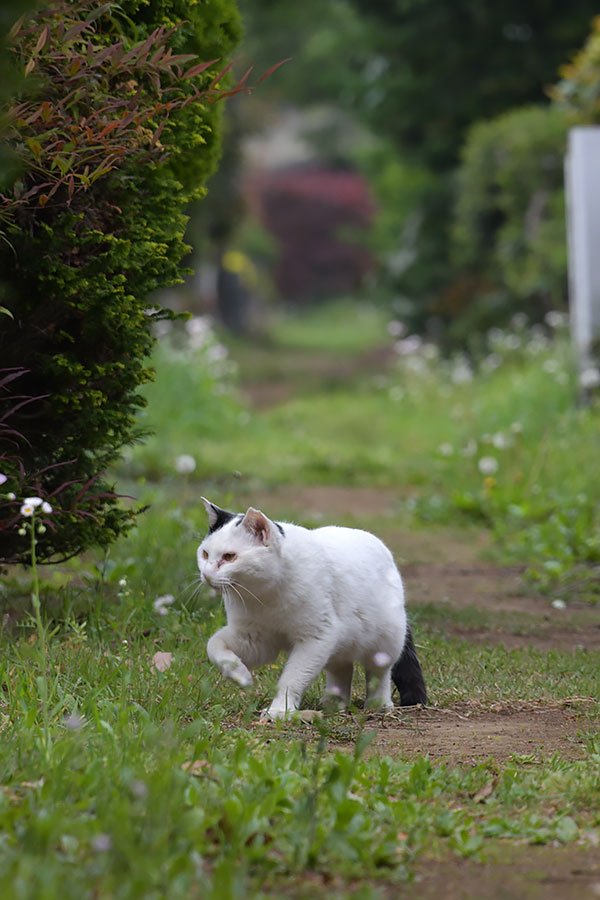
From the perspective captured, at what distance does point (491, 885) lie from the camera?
242 centimetres

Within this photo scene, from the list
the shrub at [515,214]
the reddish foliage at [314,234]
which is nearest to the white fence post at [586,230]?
the shrub at [515,214]

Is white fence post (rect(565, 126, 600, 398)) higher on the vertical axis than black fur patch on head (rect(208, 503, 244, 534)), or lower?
lower

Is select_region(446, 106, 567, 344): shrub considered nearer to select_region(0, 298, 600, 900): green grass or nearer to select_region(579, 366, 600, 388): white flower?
select_region(579, 366, 600, 388): white flower

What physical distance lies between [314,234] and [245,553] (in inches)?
1574

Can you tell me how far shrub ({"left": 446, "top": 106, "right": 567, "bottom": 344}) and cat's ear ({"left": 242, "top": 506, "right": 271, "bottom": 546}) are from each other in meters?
11.3

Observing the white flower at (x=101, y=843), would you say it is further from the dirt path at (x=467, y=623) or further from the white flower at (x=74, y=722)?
the dirt path at (x=467, y=623)

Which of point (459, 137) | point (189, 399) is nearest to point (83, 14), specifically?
point (189, 399)

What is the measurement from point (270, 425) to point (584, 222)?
415 cm

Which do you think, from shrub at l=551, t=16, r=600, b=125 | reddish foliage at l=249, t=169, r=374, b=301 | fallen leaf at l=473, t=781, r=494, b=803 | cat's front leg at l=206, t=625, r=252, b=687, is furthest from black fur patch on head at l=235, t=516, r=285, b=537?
reddish foliage at l=249, t=169, r=374, b=301

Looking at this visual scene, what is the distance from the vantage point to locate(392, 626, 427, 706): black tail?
381 cm

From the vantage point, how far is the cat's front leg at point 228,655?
11.1 ft

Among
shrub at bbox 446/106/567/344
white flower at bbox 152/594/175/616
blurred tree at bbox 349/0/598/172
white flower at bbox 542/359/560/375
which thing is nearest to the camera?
white flower at bbox 152/594/175/616

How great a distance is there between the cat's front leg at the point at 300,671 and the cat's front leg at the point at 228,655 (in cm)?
11

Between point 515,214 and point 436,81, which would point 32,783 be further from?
point 436,81
